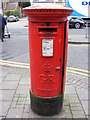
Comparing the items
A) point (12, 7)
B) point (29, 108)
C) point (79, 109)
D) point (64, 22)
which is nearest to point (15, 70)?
point (29, 108)

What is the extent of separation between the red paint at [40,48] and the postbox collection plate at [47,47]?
31 millimetres

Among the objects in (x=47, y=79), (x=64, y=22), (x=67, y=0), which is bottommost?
(x=47, y=79)

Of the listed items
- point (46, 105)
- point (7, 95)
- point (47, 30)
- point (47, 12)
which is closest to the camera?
point (47, 12)

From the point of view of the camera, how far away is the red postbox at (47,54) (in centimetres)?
253

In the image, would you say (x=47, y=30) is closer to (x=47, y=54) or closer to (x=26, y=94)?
(x=47, y=54)

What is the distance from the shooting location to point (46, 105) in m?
2.93

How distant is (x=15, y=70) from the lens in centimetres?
518

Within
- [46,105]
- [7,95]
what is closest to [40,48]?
[46,105]

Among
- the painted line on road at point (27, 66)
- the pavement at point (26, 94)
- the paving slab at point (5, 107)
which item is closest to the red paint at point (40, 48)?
the pavement at point (26, 94)

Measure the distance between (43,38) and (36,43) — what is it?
0.14m

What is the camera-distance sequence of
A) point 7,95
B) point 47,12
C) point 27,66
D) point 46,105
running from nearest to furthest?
point 47,12
point 46,105
point 7,95
point 27,66

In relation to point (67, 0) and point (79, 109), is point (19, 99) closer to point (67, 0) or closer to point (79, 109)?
point (79, 109)

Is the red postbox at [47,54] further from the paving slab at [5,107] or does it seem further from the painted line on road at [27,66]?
the painted line on road at [27,66]

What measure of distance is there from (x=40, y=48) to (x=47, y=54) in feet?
0.42
